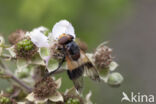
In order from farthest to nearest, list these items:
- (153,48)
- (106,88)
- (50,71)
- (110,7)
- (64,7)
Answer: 1. (153,48)
2. (106,88)
3. (110,7)
4. (64,7)
5. (50,71)

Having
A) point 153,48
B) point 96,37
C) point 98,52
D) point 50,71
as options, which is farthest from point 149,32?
point 50,71

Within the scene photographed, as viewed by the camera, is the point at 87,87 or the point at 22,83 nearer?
the point at 22,83

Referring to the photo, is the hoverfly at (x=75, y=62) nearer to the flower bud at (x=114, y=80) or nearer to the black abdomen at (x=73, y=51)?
the black abdomen at (x=73, y=51)

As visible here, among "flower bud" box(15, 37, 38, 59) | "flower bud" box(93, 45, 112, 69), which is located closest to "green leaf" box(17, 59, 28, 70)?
"flower bud" box(15, 37, 38, 59)

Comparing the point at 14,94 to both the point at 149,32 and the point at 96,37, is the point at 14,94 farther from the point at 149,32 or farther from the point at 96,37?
the point at 149,32

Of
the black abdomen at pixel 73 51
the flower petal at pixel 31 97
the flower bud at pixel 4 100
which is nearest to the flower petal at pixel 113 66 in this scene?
the black abdomen at pixel 73 51

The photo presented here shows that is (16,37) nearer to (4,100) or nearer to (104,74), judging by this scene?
(4,100)

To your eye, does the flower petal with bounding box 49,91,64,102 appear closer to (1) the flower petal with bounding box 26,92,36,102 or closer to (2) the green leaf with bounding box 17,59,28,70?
(1) the flower petal with bounding box 26,92,36,102

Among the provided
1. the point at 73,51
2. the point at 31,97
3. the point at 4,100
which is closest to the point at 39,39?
the point at 73,51
